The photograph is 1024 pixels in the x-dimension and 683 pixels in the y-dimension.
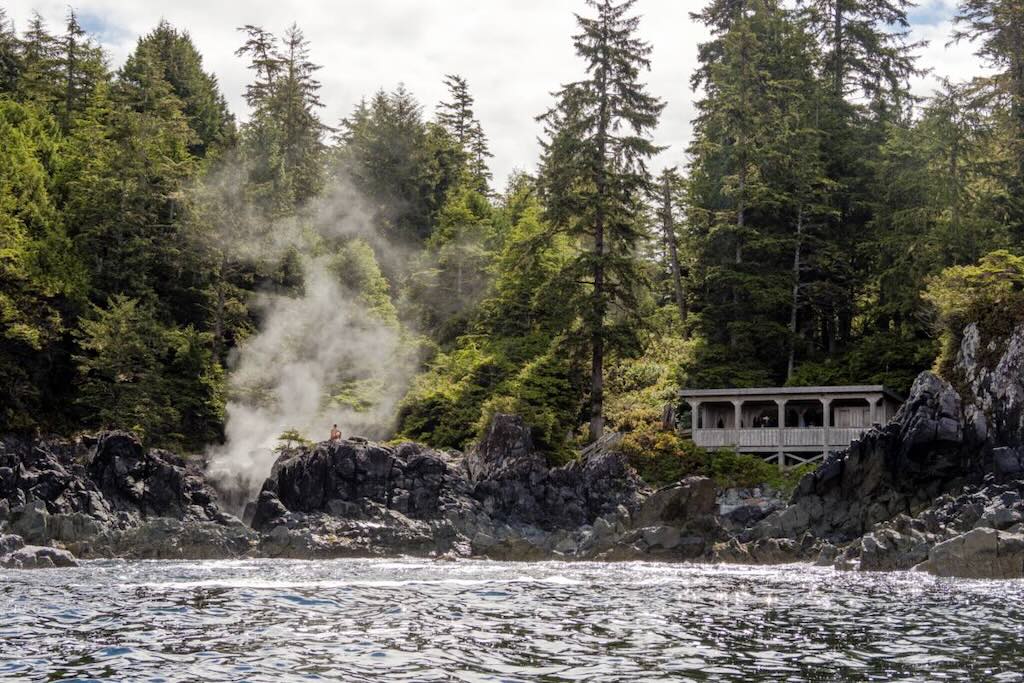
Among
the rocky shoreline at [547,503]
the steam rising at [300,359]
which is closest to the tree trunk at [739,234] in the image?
the rocky shoreline at [547,503]

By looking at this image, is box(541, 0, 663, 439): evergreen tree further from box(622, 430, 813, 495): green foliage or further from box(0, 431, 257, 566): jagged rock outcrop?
box(0, 431, 257, 566): jagged rock outcrop

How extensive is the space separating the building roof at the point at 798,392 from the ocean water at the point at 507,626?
647 inches

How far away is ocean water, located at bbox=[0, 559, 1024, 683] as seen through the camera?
15.6 meters

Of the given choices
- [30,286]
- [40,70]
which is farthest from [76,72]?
[30,286]

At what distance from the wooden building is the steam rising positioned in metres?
14.9

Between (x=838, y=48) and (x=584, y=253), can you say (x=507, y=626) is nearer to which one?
(x=584, y=253)

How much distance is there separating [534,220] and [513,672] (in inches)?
1779

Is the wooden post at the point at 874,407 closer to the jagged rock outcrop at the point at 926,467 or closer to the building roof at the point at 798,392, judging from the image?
the building roof at the point at 798,392

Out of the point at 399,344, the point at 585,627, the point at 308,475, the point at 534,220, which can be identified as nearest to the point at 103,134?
the point at 399,344

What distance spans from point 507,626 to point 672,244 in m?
49.5

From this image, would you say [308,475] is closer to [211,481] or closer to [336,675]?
Answer: [211,481]

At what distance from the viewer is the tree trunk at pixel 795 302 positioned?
173 ft

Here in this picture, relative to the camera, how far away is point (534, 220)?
195 ft

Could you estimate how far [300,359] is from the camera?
5659 cm
